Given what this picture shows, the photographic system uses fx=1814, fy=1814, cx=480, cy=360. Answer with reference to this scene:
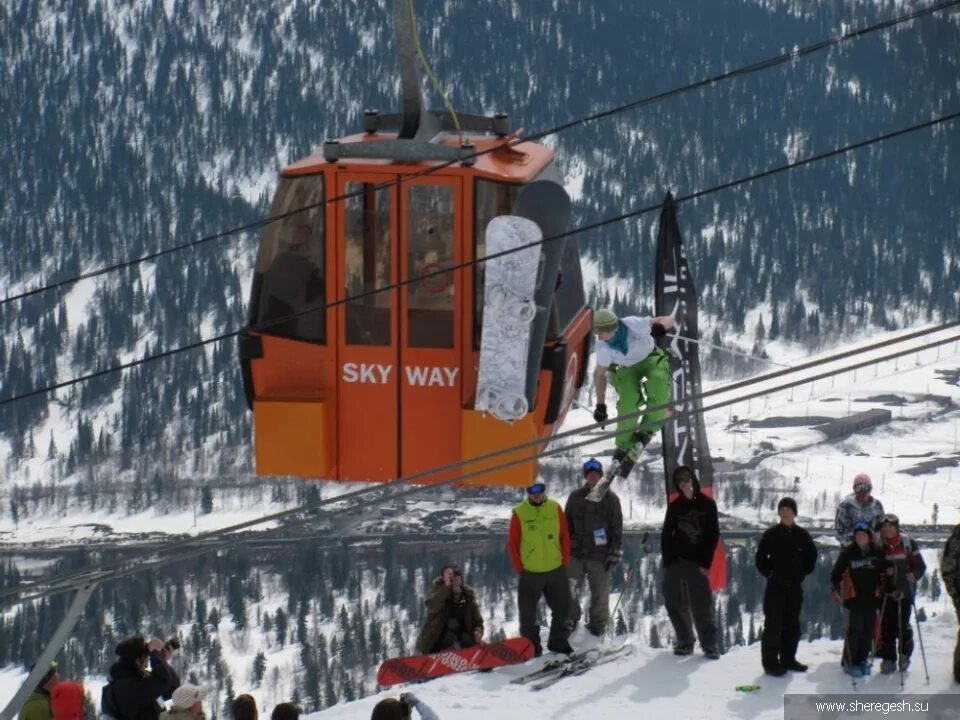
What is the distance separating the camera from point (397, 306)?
31.3 feet

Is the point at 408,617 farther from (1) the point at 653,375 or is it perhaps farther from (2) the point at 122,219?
(1) the point at 653,375

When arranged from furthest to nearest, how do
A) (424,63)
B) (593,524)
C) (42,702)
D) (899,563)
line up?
(593,524) → (899,563) → (42,702) → (424,63)

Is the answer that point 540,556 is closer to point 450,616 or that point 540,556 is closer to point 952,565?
point 450,616

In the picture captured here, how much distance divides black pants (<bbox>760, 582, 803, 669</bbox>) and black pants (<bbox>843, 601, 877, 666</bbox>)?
0.30 metres

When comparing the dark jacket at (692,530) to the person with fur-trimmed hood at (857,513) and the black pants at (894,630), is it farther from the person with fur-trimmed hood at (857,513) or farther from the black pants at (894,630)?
the black pants at (894,630)

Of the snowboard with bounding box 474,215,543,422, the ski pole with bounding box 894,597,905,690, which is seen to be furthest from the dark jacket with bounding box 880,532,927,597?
the snowboard with bounding box 474,215,543,422

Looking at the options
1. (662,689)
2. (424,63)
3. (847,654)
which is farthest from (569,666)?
(424,63)

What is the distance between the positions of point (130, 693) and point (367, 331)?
7.63ft

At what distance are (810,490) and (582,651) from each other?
87.2 metres

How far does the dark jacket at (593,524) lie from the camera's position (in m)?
11.3

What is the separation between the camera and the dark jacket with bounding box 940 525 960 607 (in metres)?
10.1

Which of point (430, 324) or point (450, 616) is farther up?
point (430, 324)

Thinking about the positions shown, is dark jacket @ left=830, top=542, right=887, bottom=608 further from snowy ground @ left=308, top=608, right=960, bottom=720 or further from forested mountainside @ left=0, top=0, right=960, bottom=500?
forested mountainside @ left=0, top=0, right=960, bottom=500

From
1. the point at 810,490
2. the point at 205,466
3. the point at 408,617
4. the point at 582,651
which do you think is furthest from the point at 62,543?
the point at 582,651
